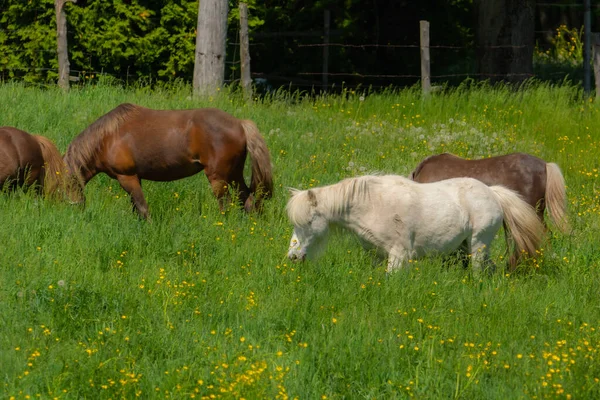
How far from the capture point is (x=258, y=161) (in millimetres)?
10242

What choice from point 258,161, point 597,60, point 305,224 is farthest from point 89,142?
point 597,60

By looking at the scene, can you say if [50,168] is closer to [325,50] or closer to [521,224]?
[521,224]

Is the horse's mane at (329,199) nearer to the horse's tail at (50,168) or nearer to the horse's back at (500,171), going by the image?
the horse's back at (500,171)

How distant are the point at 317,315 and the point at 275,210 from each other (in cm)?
353

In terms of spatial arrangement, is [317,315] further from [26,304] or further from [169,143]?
[169,143]

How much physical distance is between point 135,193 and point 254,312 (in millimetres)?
3527

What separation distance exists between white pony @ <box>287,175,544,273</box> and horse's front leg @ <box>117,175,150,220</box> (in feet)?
8.12

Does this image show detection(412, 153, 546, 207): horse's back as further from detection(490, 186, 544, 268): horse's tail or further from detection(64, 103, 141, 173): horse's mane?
detection(64, 103, 141, 173): horse's mane

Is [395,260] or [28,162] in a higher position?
[28,162]

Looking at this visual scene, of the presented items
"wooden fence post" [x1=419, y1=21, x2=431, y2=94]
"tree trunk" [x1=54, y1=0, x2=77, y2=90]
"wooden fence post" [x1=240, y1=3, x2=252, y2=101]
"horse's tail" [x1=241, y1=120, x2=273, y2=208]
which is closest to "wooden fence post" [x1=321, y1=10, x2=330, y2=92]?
"wooden fence post" [x1=419, y1=21, x2=431, y2=94]

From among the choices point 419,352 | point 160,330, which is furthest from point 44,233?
point 419,352

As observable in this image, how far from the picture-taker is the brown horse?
10.4 m

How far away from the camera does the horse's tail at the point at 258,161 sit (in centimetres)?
1026

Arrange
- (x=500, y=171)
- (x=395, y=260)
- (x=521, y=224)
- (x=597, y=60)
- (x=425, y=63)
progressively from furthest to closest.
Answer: (x=597, y=60)
(x=425, y=63)
(x=500, y=171)
(x=521, y=224)
(x=395, y=260)
